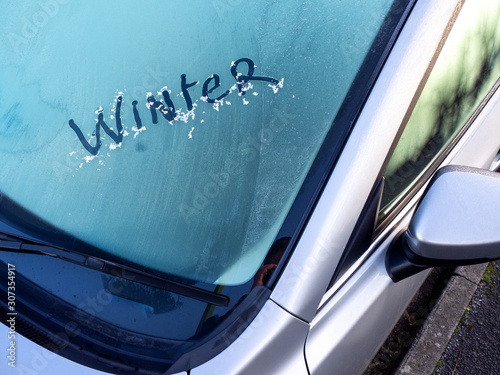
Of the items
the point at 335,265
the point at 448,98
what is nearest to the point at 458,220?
the point at 335,265

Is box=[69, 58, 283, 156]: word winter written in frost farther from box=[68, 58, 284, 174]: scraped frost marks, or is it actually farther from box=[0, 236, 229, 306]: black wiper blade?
box=[0, 236, 229, 306]: black wiper blade

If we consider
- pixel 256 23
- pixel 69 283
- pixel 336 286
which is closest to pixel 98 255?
pixel 69 283

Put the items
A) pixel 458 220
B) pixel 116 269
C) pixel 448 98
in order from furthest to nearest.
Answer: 1. pixel 448 98
2. pixel 116 269
3. pixel 458 220

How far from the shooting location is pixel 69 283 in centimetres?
124

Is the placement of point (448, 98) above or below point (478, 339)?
above

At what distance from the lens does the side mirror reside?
1.11 metres

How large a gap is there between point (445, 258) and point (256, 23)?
81cm

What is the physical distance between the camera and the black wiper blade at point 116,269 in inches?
46.6

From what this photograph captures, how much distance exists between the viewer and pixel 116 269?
1.23 metres

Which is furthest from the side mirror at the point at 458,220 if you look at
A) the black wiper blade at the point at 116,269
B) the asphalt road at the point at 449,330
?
the asphalt road at the point at 449,330

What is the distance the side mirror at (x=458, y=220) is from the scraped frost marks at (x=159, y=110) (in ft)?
1.81

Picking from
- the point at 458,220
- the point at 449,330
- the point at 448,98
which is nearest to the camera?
the point at 458,220

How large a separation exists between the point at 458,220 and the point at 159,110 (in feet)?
2.73

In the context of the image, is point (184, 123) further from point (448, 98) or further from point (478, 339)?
point (478, 339)
